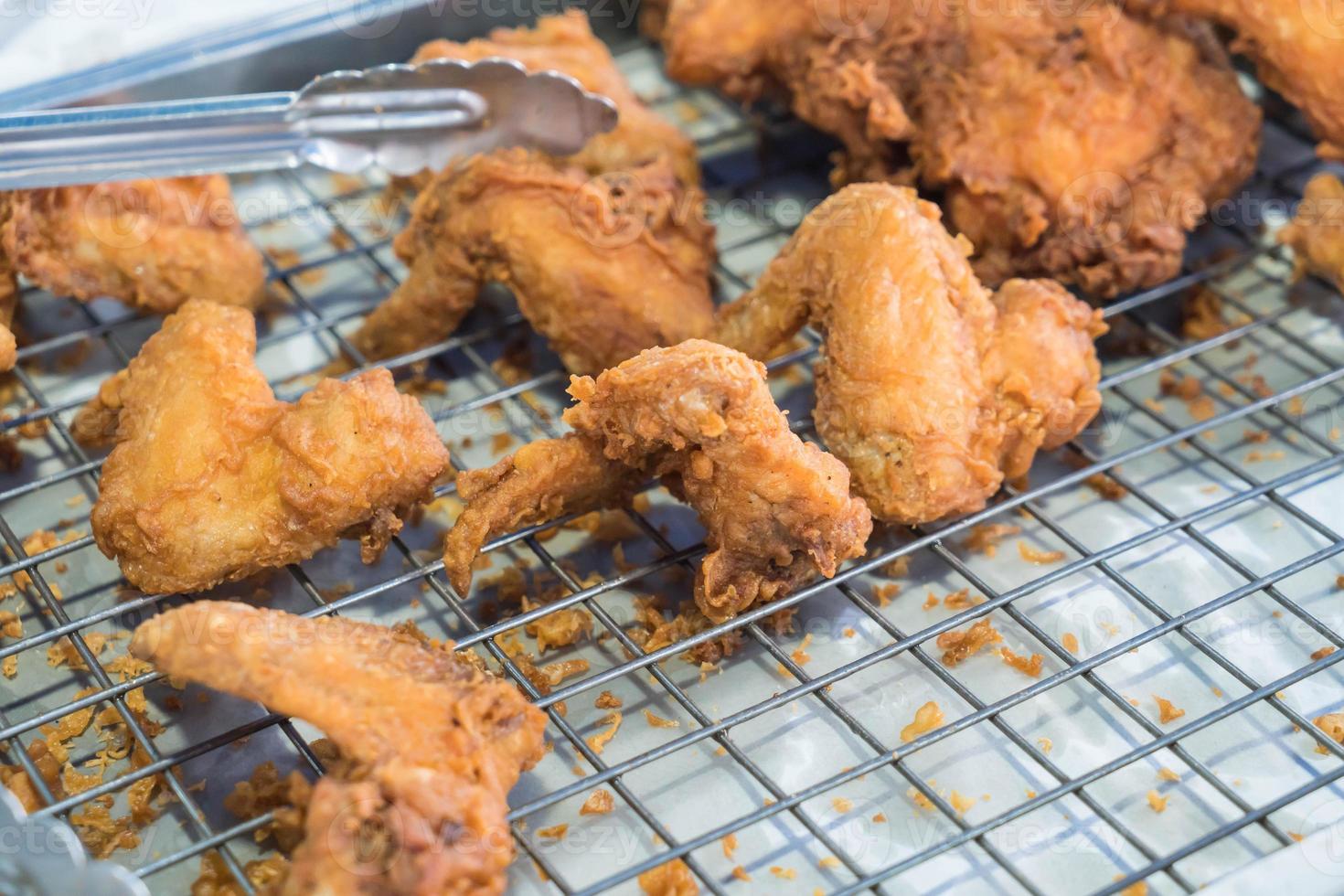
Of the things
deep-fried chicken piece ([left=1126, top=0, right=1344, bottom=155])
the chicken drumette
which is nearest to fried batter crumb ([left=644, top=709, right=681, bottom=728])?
the chicken drumette

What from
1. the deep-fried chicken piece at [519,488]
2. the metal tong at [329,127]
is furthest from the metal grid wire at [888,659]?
the metal tong at [329,127]

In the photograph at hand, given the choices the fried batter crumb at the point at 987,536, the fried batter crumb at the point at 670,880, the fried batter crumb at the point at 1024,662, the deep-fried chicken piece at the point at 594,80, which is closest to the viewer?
the fried batter crumb at the point at 670,880

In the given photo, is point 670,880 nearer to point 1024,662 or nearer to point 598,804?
point 598,804

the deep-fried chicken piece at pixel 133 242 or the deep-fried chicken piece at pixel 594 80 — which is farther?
the deep-fried chicken piece at pixel 594 80

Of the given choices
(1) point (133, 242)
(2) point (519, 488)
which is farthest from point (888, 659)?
(1) point (133, 242)

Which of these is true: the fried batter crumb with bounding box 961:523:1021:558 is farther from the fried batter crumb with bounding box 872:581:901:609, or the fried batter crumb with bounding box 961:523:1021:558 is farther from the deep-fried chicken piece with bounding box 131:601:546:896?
the deep-fried chicken piece with bounding box 131:601:546:896

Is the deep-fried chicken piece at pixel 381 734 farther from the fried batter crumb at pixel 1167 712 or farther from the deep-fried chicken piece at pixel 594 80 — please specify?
the deep-fried chicken piece at pixel 594 80
